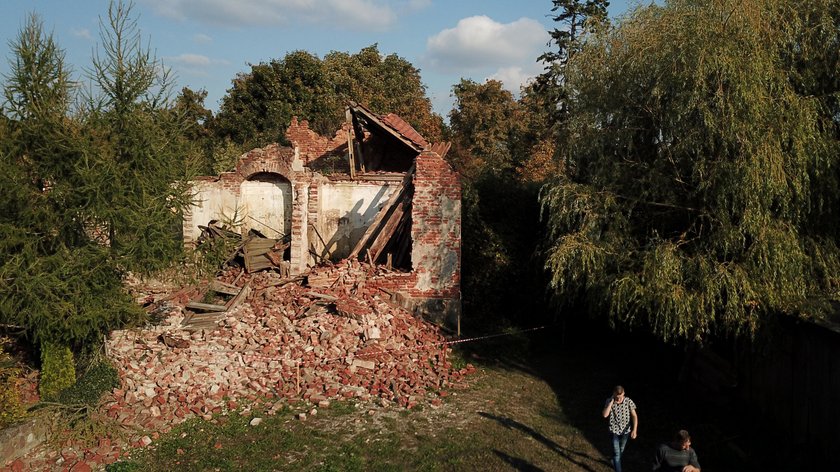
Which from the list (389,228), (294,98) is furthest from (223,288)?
(294,98)

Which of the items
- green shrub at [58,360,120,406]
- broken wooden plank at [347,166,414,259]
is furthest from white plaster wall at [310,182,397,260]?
green shrub at [58,360,120,406]

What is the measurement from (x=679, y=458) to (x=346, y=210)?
39.8 ft

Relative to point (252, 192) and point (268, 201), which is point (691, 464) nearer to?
point (268, 201)

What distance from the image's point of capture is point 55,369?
387 inches

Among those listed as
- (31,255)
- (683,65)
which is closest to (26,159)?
(31,255)

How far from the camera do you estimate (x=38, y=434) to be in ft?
28.4

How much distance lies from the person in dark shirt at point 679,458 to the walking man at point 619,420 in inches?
36.8

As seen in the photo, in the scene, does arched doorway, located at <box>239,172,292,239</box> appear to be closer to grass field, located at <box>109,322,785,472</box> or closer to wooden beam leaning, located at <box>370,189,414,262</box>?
Answer: wooden beam leaning, located at <box>370,189,414,262</box>

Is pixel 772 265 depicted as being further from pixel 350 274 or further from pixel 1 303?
pixel 1 303

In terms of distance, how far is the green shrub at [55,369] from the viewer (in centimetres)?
975

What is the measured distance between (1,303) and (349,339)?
19.4 ft

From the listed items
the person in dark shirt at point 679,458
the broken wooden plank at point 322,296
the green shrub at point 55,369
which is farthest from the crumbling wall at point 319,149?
the person in dark shirt at point 679,458

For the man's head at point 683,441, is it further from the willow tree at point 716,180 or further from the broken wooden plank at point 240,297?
the broken wooden plank at point 240,297

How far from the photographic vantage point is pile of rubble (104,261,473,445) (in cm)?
999
